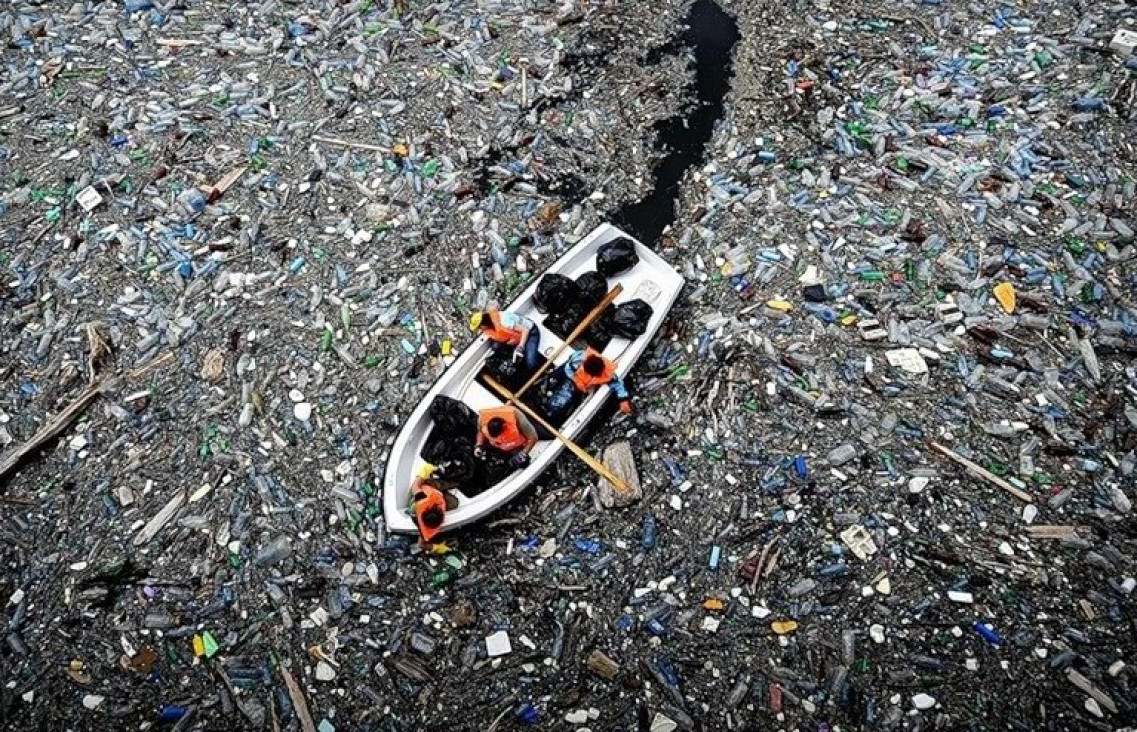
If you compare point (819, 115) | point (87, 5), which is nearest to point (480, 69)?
point (819, 115)

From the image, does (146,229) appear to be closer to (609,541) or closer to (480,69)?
(480,69)

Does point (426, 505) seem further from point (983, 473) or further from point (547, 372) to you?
point (983, 473)

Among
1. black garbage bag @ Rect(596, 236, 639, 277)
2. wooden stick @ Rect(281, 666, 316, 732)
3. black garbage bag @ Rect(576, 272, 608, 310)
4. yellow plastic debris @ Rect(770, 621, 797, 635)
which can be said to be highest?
black garbage bag @ Rect(596, 236, 639, 277)

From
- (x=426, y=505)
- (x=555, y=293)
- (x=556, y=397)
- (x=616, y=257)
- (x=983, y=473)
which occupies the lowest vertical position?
(x=983, y=473)

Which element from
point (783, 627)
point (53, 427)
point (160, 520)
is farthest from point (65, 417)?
point (783, 627)

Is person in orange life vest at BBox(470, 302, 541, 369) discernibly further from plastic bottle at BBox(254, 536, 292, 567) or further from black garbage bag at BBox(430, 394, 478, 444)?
plastic bottle at BBox(254, 536, 292, 567)

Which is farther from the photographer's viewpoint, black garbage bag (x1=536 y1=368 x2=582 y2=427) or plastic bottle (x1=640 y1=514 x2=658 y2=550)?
black garbage bag (x1=536 y1=368 x2=582 y2=427)

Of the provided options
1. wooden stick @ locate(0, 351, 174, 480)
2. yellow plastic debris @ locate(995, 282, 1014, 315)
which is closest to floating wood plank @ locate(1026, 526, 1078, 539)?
yellow plastic debris @ locate(995, 282, 1014, 315)
